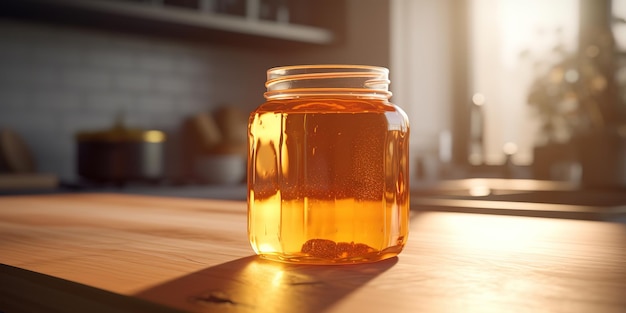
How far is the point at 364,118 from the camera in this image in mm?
457

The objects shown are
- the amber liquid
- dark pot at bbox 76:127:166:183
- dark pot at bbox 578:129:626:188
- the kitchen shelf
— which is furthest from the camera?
the kitchen shelf

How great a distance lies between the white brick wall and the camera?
8.82ft

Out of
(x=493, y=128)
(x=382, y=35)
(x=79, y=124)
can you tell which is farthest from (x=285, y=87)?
(x=493, y=128)

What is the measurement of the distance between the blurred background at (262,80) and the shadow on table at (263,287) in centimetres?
158

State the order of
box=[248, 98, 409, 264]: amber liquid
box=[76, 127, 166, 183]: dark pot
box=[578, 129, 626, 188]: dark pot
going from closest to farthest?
box=[248, 98, 409, 264]: amber liquid
box=[578, 129, 626, 188]: dark pot
box=[76, 127, 166, 183]: dark pot

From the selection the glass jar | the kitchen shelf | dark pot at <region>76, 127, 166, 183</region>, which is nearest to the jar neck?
the glass jar

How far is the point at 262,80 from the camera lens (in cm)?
350

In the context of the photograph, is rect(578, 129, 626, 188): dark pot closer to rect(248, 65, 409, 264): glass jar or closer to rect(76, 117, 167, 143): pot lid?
rect(76, 117, 167, 143): pot lid

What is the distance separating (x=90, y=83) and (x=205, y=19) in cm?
54

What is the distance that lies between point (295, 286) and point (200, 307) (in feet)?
0.22

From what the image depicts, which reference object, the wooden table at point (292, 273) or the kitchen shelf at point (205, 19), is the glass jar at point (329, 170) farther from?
the kitchen shelf at point (205, 19)

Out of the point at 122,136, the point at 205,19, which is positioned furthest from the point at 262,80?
the point at 122,136

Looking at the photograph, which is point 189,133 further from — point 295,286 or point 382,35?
point 295,286

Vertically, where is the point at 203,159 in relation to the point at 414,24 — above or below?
below
